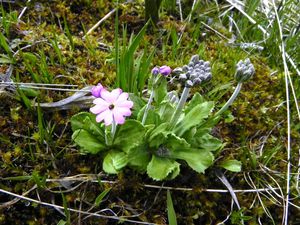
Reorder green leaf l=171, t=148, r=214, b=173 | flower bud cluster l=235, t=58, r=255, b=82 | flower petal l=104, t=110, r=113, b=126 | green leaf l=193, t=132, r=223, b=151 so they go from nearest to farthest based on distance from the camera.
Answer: flower petal l=104, t=110, r=113, b=126, flower bud cluster l=235, t=58, r=255, b=82, green leaf l=171, t=148, r=214, b=173, green leaf l=193, t=132, r=223, b=151

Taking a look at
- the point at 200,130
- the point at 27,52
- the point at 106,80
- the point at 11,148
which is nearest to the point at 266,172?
the point at 200,130

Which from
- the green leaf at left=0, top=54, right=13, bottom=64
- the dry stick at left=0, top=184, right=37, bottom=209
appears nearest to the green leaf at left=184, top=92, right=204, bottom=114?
the dry stick at left=0, top=184, right=37, bottom=209

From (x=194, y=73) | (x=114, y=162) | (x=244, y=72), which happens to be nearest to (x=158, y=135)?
(x=114, y=162)

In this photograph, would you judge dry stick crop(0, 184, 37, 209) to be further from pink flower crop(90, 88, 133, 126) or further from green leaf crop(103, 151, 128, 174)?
pink flower crop(90, 88, 133, 126)

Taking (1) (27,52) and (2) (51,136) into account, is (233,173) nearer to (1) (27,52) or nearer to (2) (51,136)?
(2) (51,136)

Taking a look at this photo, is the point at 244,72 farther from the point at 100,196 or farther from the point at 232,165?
the point at 100,196

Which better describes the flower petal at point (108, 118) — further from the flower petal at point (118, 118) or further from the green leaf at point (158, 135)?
the green leaf at point (158, 135)
